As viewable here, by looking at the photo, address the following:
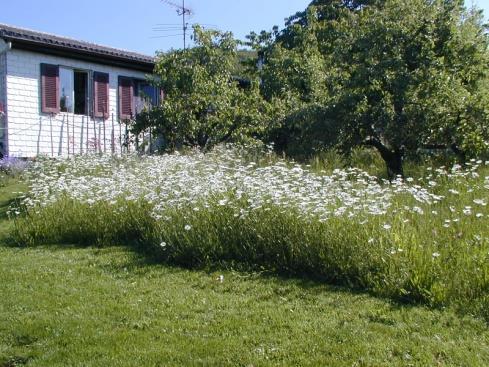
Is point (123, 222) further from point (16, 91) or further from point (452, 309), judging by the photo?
point (16, 91)

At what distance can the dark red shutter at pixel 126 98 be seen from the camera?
1886 centimetres

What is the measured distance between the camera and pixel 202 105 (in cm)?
1445

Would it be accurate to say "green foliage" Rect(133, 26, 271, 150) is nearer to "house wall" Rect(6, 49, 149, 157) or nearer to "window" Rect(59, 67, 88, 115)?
"house wall" Rect(6, 49, 149, 157)

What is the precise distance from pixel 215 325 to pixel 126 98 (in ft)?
50.0

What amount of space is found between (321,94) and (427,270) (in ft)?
27.0

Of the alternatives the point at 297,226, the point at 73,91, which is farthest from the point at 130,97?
the point at 297,226

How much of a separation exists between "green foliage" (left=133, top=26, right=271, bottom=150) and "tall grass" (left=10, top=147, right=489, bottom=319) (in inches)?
185

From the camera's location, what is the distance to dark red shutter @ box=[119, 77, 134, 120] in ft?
61.9

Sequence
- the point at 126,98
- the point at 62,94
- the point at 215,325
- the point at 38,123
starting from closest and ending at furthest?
the point at 215,325, the point at 38,123, the point at 62,94, the point at 126,98

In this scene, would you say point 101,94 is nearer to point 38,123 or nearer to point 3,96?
point 38,123

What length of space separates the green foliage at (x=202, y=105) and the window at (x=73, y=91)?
12.2ft

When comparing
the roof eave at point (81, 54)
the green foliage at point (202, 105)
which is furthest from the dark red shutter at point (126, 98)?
the green foliage at point (202, 105)

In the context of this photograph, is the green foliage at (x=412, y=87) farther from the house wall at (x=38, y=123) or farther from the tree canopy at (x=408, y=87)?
the house wall at (x=38, y=123)

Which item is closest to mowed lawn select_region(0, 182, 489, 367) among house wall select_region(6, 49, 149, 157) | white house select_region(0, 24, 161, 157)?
white house select_region(0, 24, 161, 157)
